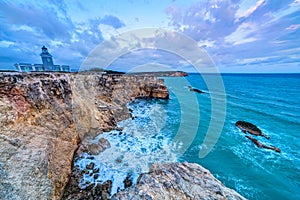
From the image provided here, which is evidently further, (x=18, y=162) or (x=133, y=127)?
(x=133, y=127)

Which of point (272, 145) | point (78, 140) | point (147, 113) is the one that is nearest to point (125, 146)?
point (78, 140)

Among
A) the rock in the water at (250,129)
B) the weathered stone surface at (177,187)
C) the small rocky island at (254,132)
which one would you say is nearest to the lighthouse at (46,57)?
the weathered stone surface at (177,187)

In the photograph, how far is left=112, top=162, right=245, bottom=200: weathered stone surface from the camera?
4.16 meters

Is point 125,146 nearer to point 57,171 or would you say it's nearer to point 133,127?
point 133,127

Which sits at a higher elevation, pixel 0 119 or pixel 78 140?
pixel 0 119

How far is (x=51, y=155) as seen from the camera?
643cm

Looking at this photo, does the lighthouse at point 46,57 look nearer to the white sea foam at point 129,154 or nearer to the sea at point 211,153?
the sea at point 211,153

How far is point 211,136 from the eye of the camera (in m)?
13.6

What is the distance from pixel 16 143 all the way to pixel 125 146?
6.89 m

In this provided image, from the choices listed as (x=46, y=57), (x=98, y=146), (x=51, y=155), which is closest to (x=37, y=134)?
(x=51, y=155)

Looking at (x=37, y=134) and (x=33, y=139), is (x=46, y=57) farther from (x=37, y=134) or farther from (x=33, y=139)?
(x=33, y=139)

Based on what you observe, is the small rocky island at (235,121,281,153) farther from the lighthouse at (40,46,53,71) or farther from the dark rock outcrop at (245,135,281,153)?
the lighthouse at (40,46,53,71)

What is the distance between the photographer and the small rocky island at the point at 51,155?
4484mm

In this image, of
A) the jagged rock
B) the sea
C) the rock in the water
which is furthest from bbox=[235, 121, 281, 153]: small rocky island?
the jagged rock
